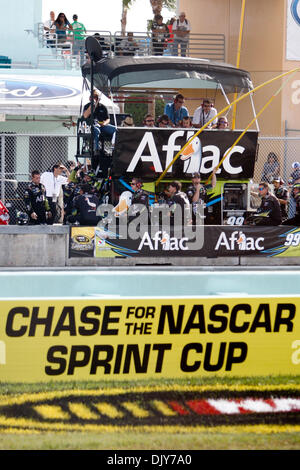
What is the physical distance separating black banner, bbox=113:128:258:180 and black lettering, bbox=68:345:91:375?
26.3ft

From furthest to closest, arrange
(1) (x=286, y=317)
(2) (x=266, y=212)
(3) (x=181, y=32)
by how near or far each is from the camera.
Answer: (3) (x=181, y=32)
(2) (x=266, y=212)
(1) (x=286, y=317)

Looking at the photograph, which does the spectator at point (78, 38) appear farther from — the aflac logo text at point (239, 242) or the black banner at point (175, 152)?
the aflac logo text at point (239, 242)

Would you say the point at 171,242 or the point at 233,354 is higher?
the point at 233,354

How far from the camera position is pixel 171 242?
13836 millimetres

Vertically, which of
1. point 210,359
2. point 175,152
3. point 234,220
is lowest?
point 234,220

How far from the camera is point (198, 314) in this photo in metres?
5.39

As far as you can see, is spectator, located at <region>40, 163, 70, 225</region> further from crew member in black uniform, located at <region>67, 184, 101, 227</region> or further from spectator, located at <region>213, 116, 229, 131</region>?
spectator, located at <region>213, 116, 229, 131</region>

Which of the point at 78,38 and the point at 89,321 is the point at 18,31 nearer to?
the point at 78,38

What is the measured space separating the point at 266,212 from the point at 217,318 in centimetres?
908

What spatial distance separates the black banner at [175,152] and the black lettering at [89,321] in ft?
26.0

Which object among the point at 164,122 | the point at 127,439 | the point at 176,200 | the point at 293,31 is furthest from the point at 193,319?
the point at 293,31

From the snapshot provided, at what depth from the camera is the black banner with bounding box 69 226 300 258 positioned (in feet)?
45.2
